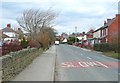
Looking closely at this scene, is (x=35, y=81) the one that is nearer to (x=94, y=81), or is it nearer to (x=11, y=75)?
(x=11, y=75)

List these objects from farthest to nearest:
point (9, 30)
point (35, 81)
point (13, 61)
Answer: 1. point (9, 30)
2. point (13, 61)
3. point (35, 81)

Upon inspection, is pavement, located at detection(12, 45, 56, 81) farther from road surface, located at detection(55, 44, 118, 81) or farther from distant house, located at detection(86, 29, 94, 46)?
distant house, located at detection(86, 29, 94, 46)

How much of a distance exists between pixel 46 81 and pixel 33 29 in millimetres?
30491

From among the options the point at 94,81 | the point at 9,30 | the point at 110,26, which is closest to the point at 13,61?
the point at 94,81

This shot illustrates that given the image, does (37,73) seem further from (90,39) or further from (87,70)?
(90,39)

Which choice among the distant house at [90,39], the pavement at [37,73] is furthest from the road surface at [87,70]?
the distant house at [90,39]

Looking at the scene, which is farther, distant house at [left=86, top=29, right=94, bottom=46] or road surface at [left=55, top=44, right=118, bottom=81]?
distant house at [left=86, top=29, right=94, bottom=46]

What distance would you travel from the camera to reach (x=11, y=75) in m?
13.0

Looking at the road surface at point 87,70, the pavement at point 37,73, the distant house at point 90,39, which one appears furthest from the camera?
the distant house at point 90,39

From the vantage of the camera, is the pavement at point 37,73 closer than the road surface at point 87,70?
Yes

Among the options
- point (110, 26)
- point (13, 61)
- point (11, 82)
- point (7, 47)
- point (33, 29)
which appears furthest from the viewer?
point (110, 26)

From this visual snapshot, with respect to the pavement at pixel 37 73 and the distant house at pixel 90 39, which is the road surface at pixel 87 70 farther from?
the distant house at pixel 90 39

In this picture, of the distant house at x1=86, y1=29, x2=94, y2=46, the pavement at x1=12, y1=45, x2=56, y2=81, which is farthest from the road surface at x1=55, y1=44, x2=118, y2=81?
the distant house at x1=86, y1=29, x2=94, y2=46

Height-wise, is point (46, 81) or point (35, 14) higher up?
point (35, 14)
